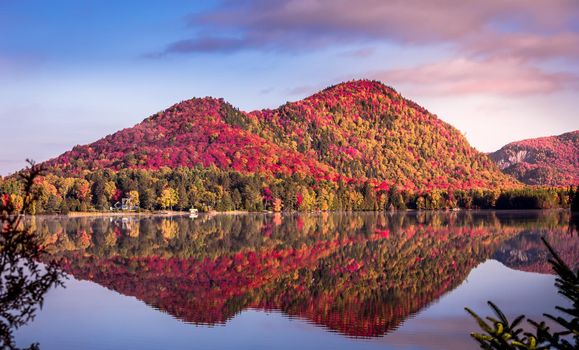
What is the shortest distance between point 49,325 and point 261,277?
53.7 feet

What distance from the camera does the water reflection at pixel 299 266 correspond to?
34312mm

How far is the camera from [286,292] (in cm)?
3875

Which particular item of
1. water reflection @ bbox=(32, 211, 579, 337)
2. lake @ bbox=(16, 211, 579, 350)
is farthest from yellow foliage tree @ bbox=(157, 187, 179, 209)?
lake @ bbox=(16, 211, 579, 350)

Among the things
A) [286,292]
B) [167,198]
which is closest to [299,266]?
[286,292]

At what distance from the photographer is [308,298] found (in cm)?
3656

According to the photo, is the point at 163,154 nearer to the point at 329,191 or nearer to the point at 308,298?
the point at 329,191

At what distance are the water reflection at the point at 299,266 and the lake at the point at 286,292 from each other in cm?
11

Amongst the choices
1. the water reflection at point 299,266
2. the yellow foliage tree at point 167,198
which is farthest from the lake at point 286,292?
the yellow foliage tree at point 167,198

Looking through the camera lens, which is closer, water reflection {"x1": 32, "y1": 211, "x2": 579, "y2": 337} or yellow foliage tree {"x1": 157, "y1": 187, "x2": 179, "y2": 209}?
water reflection {"x1": 32, "y1": 211, "x2": 579, "y2": 337}

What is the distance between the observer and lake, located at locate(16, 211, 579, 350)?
28141mm

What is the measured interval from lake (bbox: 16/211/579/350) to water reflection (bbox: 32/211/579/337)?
0.11m

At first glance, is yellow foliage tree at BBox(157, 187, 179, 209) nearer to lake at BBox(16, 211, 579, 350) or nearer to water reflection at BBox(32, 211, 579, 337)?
water reflection at BBox(32, 211, 579, 337)

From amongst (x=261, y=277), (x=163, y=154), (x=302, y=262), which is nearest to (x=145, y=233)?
(x=302, y=262)

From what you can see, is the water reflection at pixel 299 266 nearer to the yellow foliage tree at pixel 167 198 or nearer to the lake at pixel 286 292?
the lake at pixel 286 292
